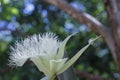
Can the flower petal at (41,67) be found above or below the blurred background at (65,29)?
above

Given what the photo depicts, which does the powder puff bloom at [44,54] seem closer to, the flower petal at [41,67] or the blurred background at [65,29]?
the flower petal at [41,67]

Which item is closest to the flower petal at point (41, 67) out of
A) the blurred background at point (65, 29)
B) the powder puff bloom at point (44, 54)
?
the powder puff bloom at point (44, 54)

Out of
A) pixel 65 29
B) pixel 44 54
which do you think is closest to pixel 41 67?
pixel 44 54

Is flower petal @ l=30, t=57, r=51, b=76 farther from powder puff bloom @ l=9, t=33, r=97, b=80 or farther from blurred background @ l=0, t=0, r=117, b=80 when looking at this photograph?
blurred background @ l=0, t=0, r=117, b=80

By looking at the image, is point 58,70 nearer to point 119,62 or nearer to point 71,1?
point 119,62

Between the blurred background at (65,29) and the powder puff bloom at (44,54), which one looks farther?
the blurred background at (65,29)

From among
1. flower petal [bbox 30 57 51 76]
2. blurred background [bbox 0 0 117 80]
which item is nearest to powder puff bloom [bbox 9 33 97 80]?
flower petal [bbox 30 57 51 76]

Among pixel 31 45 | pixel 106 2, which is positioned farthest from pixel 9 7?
pixel 31 45

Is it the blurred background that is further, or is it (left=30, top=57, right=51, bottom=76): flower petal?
the blurred background

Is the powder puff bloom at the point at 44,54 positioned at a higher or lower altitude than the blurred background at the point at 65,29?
higher
